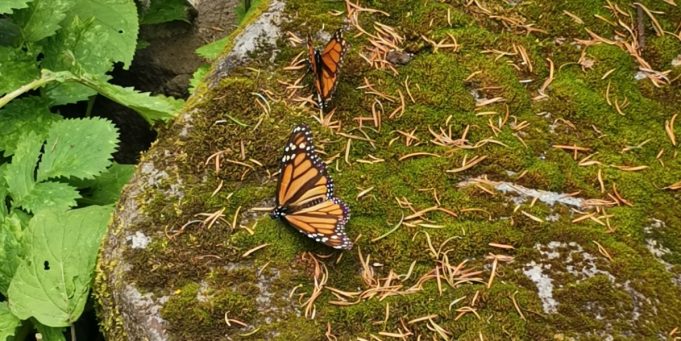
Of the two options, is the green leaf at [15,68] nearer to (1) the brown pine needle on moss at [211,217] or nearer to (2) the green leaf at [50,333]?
(2) the green leaf at [50,333]

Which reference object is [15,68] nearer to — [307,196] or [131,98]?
[131,98]

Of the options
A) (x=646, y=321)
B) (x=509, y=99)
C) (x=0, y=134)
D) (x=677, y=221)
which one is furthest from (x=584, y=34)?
(x=0, y=134)

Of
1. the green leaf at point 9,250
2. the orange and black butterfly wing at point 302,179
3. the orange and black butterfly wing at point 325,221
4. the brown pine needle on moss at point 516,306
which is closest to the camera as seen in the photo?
the brown pine needle on moss at point 516,306

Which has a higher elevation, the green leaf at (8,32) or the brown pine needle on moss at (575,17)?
the brown pine needle on moss at (575,17)

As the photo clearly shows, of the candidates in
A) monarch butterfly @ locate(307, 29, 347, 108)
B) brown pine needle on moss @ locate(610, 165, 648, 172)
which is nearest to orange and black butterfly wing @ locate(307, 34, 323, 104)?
monarch butterfly @ locate(307, 29, 347, 108)

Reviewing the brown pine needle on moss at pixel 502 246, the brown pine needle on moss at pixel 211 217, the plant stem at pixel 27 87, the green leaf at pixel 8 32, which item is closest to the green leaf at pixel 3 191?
the plant stem at pixel 27 87
